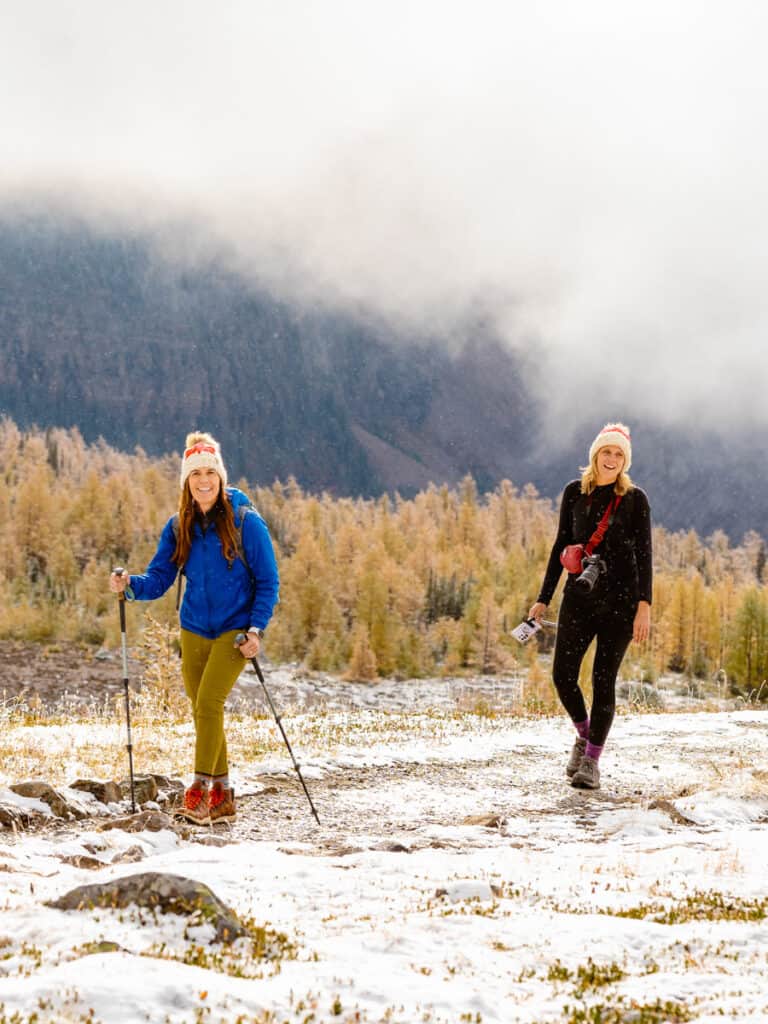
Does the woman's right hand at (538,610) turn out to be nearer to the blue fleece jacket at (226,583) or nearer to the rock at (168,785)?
the blue fleece jacket at (226,583)

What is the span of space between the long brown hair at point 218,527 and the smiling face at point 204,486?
0.24 feet

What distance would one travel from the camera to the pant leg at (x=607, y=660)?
360 inches

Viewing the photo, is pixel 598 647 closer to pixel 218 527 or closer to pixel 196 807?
pixel 218 527

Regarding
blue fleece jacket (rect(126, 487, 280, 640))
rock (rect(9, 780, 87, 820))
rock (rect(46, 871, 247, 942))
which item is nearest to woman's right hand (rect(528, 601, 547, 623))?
blue fleece jacket (rect(126, 487, 280, 640))

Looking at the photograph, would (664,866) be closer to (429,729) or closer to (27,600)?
(429,729)

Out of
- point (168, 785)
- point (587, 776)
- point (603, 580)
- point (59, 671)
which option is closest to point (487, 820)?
point (587, 776)

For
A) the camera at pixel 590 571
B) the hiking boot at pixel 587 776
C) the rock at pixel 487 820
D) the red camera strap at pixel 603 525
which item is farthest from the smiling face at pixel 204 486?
the hiking boot at pixel 587 776

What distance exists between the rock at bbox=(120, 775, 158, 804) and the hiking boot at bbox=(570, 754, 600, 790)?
4.18 meters

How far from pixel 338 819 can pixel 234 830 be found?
41.9 inches

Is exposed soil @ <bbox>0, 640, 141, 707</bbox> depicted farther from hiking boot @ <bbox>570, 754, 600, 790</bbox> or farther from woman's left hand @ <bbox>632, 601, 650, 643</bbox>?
woman's left hand @ <bbox>632, 601, 650, 643</bbox>

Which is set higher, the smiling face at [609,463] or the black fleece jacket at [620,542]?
the smiling face at [609,463]

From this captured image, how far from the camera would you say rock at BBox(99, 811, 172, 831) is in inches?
268

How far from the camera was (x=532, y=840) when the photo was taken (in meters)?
7.20

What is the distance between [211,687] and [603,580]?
13.0 ft
